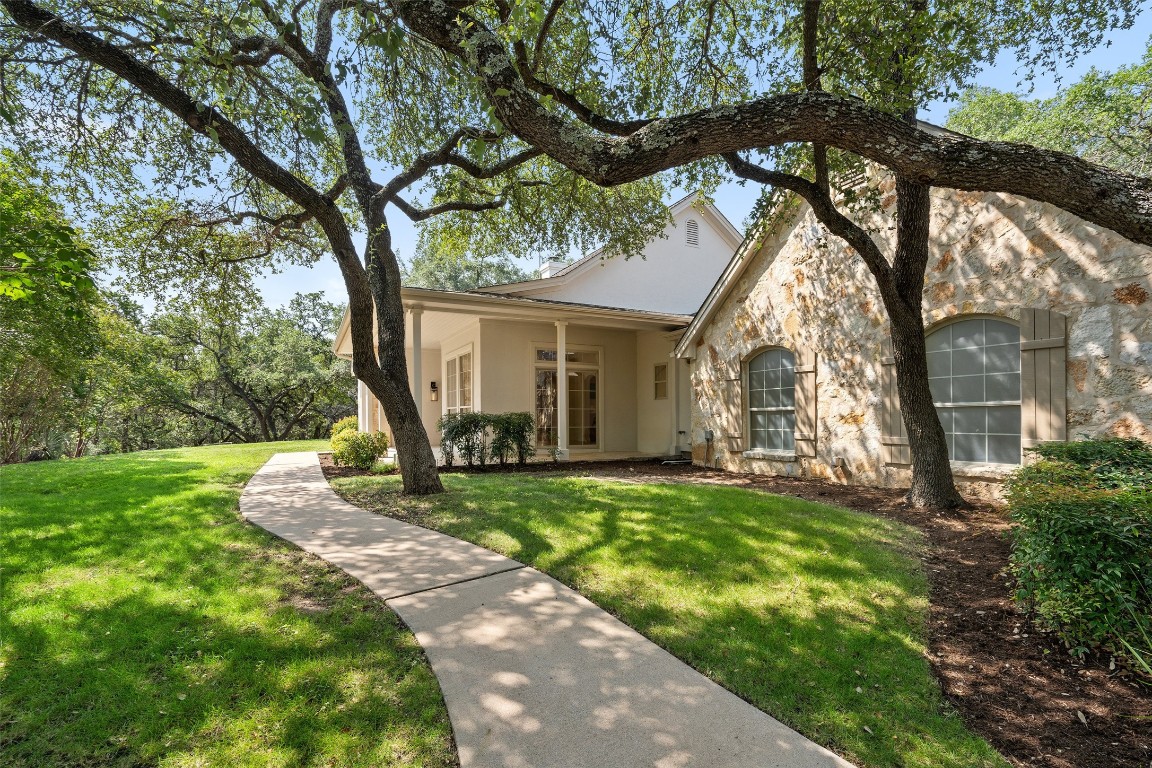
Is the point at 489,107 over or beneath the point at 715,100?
beneath

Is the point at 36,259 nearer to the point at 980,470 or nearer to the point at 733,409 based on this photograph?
the point at 733,409

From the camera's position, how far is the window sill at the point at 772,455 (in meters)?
8.80

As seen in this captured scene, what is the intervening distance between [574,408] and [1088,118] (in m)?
16.2

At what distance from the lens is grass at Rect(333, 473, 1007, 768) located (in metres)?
2.42

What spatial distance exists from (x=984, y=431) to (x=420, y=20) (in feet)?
24.8

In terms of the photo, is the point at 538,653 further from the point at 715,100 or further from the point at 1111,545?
the point at 715,100

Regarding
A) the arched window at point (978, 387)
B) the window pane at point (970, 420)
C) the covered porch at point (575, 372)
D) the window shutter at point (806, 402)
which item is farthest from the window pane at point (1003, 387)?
the covered porch at point (575, 372)

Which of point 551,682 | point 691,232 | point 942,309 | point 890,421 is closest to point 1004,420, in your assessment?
point 890,421

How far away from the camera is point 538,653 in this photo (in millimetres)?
2891

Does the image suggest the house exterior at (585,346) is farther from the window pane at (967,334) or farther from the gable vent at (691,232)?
the window pane at (967,334)

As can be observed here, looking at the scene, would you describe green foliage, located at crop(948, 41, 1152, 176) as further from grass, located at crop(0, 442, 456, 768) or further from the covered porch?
grass, located at crop(0, 442, 456, 768)

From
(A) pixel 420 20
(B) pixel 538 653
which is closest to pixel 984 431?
(B) pixel 538 653

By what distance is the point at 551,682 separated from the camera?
2617 millimetres

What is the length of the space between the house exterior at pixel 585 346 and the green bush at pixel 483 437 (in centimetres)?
95
